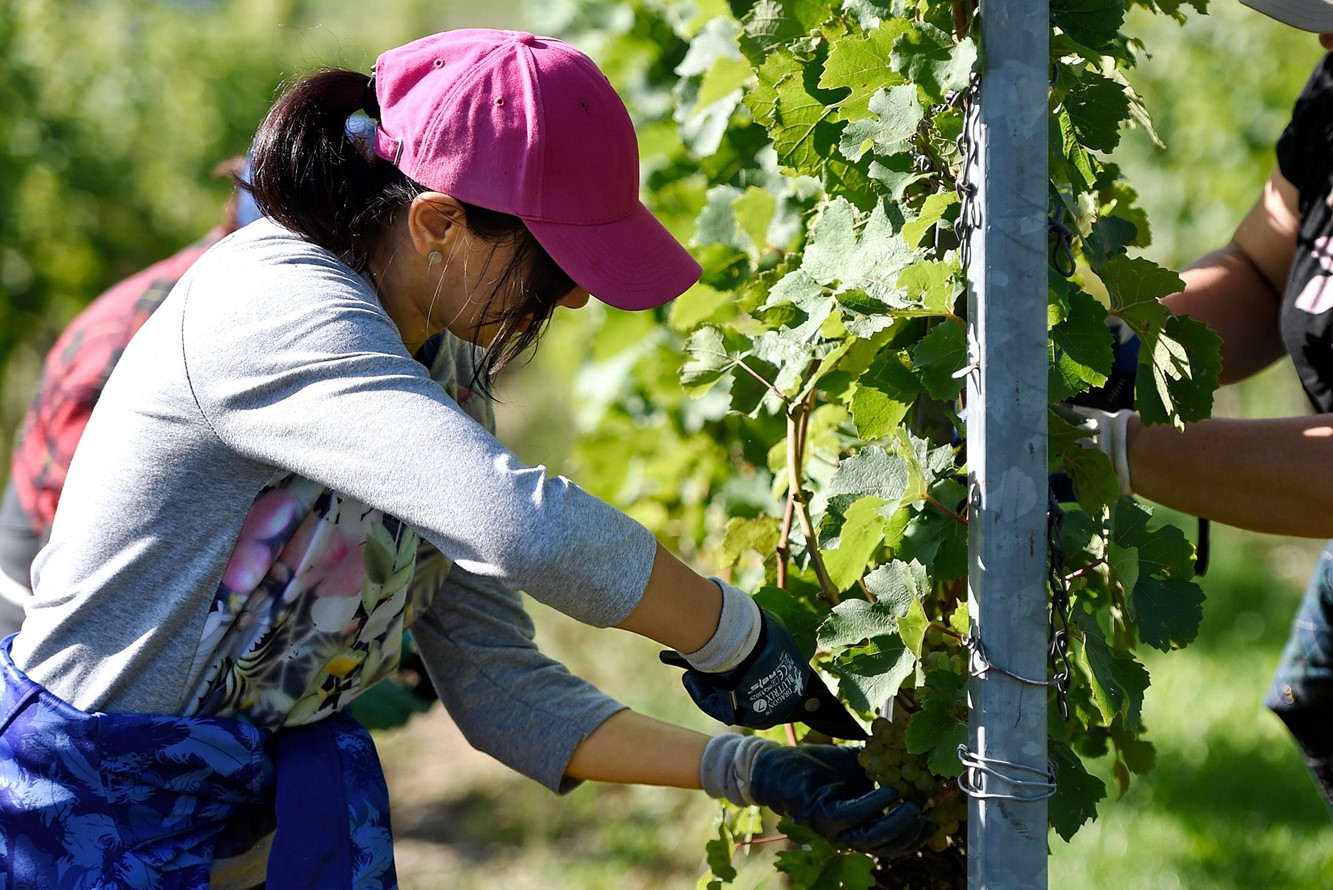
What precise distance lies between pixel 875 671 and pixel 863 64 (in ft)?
2.12

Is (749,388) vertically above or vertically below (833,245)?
below

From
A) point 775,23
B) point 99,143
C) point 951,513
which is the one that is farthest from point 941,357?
point 99,143

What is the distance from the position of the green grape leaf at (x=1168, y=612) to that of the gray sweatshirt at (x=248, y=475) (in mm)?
529

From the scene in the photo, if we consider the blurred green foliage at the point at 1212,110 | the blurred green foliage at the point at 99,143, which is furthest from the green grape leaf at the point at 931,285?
the blurred green foliage at the point at 1212,110

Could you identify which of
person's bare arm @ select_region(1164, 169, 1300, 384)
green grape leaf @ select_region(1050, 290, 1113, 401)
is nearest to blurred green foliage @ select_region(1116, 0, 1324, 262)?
person's bare arm @ select_region(1164, 169, 1300, 384)

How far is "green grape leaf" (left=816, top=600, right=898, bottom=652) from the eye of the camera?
4.84 ft

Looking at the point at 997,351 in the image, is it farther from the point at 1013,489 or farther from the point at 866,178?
the point at 866,178

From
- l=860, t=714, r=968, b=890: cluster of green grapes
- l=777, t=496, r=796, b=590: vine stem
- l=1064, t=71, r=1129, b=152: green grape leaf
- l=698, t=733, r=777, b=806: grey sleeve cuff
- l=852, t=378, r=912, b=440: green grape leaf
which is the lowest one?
l=698, t=733, r=777, b=806: grey sleeve cuff

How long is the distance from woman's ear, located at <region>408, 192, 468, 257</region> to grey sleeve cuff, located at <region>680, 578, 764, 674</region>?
18.3 inches

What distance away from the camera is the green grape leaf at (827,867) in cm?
160

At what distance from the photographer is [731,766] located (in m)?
1.69

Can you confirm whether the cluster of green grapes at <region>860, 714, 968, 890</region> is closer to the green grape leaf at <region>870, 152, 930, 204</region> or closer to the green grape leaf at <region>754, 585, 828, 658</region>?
the green grape leaf at <region>754, 585, 828, 658</region>

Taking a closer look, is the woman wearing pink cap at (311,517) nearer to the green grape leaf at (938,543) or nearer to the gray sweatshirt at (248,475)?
the gray sweatshirt at (248,475)

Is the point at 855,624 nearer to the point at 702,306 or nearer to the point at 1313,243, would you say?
the point at 702,306
